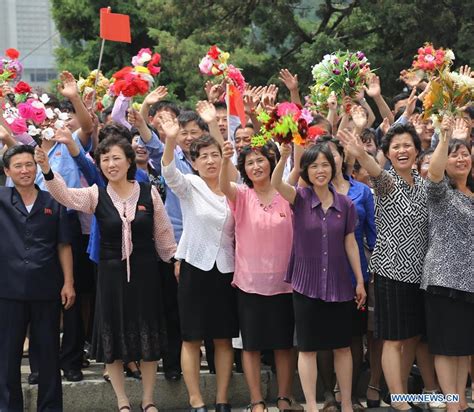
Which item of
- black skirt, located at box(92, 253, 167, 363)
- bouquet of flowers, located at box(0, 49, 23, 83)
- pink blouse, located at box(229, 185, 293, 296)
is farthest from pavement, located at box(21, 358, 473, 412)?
bouquet of flowers, located at box(0, 49, 23, 83)

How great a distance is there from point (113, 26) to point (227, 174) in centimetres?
277

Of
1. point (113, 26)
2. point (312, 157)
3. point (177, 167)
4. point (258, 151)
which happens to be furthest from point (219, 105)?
point (312, 157)

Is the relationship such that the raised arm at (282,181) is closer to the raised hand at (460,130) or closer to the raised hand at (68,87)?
the raised hand at (460,130)

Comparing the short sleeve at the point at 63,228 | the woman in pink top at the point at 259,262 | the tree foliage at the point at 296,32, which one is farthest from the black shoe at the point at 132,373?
the tree foliage at the point at 296,32

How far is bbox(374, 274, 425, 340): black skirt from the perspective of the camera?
6.77 m

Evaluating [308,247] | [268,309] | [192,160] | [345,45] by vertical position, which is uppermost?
[345,45]

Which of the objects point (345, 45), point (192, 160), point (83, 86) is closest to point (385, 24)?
point (345, 45)

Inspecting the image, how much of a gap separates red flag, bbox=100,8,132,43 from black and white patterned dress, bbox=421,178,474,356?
3.54 metres

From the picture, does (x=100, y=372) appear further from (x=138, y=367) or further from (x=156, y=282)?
(x=156, y=282)

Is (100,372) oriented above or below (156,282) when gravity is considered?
below

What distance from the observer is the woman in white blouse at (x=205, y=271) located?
6941mm

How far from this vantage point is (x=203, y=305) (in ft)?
22.9

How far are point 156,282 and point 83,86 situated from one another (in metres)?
3.13

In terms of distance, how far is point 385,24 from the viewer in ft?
53.6
